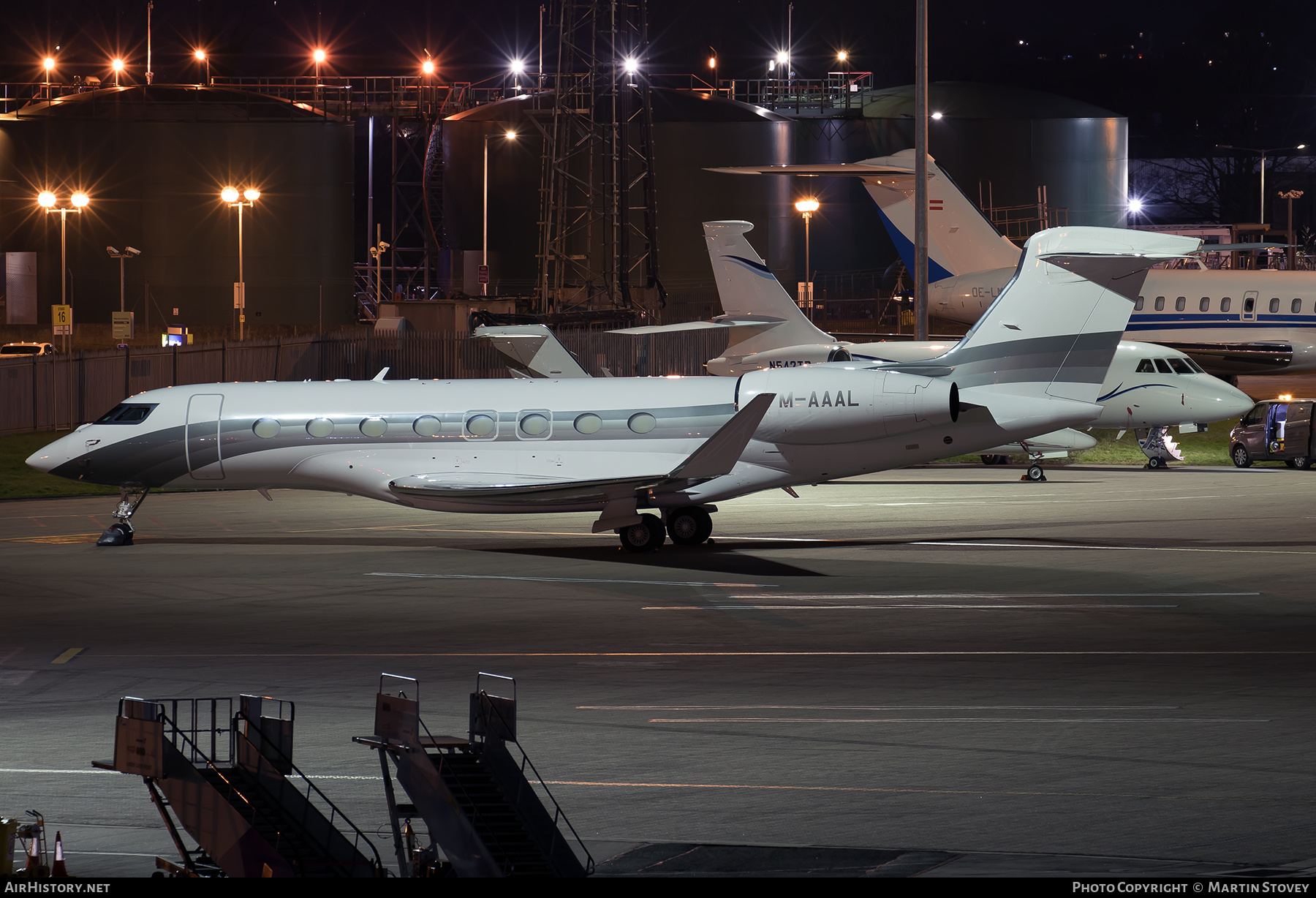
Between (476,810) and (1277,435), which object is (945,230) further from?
(476,810)

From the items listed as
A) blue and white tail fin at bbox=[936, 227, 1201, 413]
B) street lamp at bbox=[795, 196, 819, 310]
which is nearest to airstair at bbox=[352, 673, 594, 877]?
blue and white tail fin at bbox=[936, 227, 1201, 413]

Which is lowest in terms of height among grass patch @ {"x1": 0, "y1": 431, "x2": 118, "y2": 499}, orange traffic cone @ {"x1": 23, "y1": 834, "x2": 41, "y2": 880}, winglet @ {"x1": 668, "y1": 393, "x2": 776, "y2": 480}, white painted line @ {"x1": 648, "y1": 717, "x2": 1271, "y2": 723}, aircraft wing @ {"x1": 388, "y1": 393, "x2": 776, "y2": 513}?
white painted line @ {"x1": 648, "y1": 717, "x2": 1271, "y2": 723}

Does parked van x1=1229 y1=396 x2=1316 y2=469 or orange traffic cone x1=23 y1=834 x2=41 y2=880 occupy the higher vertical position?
parked van x1=1229 y1=396 x2=1316 y2=469

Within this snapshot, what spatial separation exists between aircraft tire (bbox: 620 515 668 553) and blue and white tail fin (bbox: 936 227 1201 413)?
5.05 meters

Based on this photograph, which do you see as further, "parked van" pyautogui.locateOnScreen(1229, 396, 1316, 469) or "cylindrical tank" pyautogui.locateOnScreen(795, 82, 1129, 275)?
"cylindrical tank" pyautogui.locateOnScreen(795, 82, 1129, 275)

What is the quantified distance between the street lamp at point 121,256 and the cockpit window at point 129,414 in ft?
128

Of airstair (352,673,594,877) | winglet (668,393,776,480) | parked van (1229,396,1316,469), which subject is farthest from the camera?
parked van (1229,396,1316,469)

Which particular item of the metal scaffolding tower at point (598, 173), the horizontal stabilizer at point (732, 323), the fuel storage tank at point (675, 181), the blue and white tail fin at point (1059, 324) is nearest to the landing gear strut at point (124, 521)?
the blue and white tail fin at point (1059, 324)

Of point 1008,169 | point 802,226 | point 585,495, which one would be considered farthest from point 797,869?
point 1008,169

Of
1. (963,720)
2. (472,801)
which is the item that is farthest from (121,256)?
(472,801)

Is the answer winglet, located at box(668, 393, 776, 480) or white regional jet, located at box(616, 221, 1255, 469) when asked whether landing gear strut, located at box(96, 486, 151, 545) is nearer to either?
winglet, located at box(668, 393, 776, 480)

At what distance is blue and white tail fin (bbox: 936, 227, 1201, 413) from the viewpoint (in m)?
23.4

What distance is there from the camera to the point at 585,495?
22.3 m

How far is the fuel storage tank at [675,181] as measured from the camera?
75062mm
